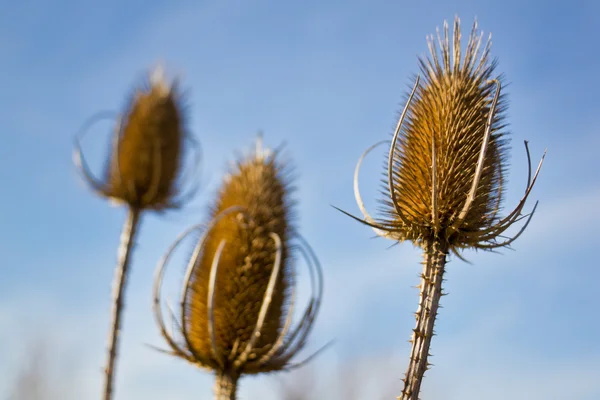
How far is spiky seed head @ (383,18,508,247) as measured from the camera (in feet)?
14.7

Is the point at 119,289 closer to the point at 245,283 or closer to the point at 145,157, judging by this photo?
the point at 145,157

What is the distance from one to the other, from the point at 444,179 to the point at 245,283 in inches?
66.8

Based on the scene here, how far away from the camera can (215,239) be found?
5410mm

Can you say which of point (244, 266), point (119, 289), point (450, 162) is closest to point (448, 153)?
point (450, 162)

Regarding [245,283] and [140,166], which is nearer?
[245,283]

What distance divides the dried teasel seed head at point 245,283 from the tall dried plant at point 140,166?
3.00 m

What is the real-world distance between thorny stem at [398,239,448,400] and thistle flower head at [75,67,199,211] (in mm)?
4832

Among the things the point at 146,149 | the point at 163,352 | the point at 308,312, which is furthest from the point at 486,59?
the point at 146,149

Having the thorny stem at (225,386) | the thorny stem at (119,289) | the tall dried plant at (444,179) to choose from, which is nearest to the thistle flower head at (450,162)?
the tall dried plant at (444,179)

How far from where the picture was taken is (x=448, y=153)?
14.9 ft

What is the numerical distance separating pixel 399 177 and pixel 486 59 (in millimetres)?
1058

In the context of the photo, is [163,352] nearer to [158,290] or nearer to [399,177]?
[158,290]

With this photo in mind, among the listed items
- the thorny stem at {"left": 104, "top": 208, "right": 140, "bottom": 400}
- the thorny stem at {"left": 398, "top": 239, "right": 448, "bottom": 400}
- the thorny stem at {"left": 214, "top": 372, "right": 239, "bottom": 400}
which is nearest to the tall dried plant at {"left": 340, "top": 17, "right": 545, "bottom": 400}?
the thorny stem at {"left": 398, "top": 239, "right": 448, "bottom": 400}

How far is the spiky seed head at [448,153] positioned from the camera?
14.7 ft
